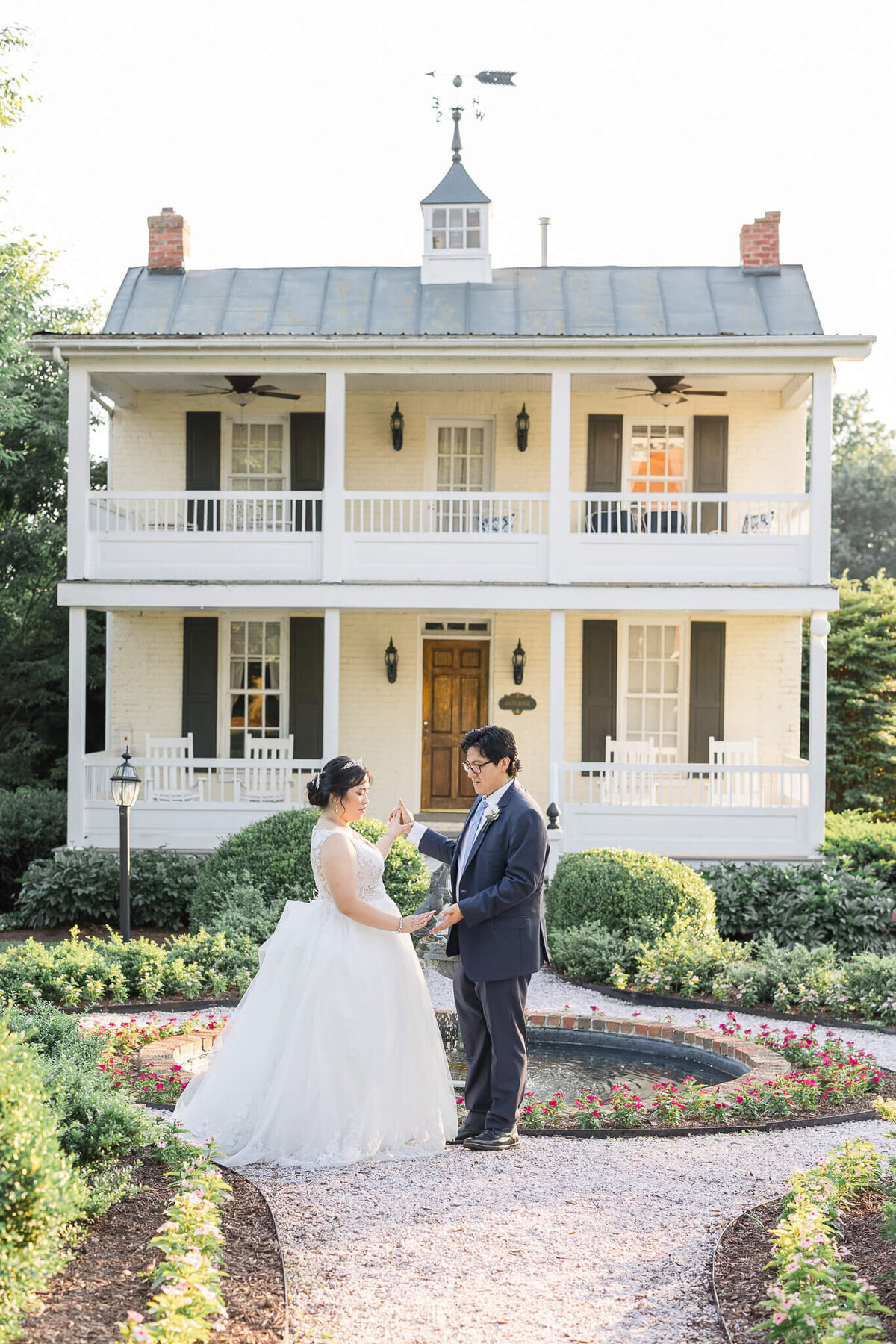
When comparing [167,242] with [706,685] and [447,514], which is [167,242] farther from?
[706,685]

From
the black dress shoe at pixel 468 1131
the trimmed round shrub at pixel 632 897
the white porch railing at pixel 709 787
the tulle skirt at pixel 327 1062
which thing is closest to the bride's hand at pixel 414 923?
the tulle skirt at pixel 327 1062

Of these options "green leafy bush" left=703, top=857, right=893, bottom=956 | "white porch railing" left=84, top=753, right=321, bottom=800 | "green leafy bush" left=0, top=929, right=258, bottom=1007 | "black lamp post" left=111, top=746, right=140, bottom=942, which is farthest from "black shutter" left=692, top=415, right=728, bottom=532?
"green leafy bush" left=0, top=929, right=258, bottom=1007

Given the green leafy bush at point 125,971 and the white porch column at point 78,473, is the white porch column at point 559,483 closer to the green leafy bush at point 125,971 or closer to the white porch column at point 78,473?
the white porch column at point 78,473

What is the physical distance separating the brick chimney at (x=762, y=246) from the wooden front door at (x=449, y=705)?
5.89 meters

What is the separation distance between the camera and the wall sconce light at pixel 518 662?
16.0 meters

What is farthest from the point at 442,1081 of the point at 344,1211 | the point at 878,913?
the point at 878,913

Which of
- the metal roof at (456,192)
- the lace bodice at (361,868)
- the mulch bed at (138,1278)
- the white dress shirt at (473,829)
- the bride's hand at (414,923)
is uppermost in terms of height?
the metal roof at (456,192)

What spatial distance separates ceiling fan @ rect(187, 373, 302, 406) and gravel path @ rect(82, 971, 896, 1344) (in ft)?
37.6

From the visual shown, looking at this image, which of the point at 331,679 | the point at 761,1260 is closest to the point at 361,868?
the point at 761,1260

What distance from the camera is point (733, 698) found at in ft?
52.9

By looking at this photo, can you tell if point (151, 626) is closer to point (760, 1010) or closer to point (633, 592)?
point (633, 592)

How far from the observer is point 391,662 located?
16.1 m

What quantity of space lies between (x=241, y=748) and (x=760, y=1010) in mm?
8888

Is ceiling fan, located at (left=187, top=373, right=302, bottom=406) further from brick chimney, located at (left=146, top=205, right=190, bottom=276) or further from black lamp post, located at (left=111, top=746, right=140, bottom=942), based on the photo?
black lamp post, located at (left=111, top=746, right=140, bottom=942)
